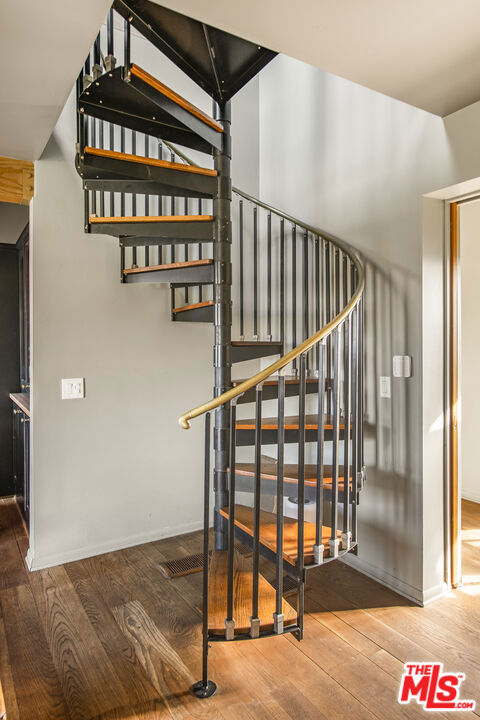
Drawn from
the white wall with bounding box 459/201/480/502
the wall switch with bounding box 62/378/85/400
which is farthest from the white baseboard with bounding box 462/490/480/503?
the wall switch with bounding box 62/378/85/400

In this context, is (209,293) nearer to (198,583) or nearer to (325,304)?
(325,304)

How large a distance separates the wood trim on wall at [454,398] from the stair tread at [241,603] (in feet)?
3.64

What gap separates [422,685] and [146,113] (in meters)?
2.78

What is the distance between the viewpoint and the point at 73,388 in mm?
2904

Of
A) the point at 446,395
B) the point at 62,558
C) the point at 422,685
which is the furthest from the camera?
the point at 62,558

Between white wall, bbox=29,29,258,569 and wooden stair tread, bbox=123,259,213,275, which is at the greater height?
wooden stair tread, bbox=123,259,213,275

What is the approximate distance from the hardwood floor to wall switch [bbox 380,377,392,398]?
3.50ft

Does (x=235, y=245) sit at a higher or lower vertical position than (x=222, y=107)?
lower

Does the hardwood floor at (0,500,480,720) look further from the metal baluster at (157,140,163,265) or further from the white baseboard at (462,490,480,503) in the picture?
the metal baluster at (157,140,163,265)

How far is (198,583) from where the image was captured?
8.43ft

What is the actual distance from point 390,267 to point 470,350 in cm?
189

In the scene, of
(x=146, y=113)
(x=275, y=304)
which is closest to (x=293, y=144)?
(x=275, y=304)

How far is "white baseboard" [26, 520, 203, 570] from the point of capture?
9.14 ft
